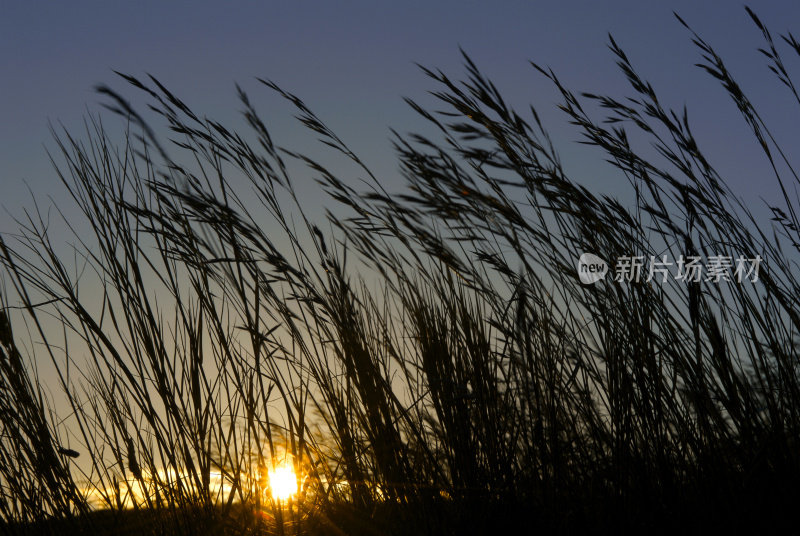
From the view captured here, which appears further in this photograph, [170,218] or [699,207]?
[699,207]

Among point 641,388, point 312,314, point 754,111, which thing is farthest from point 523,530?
point 754,111

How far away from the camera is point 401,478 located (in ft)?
4.35

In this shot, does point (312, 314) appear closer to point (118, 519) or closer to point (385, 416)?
point (385, 416)

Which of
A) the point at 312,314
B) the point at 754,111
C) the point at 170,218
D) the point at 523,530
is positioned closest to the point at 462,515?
the point at 523,530

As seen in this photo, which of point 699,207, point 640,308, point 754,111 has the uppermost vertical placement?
point 754,111

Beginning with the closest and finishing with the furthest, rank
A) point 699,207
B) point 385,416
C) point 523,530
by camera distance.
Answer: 1. point 523,530
2. point 385,416
3. point 699,207

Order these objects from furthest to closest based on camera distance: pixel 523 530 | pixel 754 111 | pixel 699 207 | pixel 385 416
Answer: pixel 754 111 < pixel 699 207 < pixel 385 416 < pixel 523 530

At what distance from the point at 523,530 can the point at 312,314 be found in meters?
0.63

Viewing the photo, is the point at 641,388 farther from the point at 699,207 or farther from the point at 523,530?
the point at 699,207

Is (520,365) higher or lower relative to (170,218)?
lower

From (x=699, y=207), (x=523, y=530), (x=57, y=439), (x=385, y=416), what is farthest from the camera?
(x=699, y=207)

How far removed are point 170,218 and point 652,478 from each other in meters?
1.09

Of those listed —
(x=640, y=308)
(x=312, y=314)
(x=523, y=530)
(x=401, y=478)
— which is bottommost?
(x=523, y=530)

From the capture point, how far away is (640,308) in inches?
56.1
